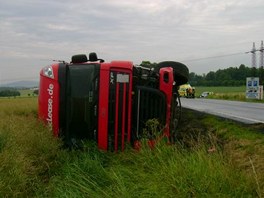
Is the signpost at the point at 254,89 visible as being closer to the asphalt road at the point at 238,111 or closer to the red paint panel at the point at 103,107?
the asphalt road at the point at 238,111

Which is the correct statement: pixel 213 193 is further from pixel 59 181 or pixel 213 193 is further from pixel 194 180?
pixel 59 181

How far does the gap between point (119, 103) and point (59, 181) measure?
1.99 meters

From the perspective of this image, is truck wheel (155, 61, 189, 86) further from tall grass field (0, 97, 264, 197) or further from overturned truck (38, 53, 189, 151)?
tall grass field (0, 97, 264, 197)

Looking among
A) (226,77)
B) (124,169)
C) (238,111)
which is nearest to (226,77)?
(226,77)

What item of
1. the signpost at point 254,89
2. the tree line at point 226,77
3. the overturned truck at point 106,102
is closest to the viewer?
the overturned truck at point 106,102

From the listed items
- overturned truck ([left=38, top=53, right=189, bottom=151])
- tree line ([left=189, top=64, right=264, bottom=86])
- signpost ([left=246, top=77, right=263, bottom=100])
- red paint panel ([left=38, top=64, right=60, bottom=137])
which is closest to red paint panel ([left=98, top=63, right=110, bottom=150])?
overturned truck ([left=38, top=53, right=189, bottom=151])

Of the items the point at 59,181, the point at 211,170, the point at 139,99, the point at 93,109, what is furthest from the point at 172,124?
the point at 211,170

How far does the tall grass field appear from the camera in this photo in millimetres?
4164

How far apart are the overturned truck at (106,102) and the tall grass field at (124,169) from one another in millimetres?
282

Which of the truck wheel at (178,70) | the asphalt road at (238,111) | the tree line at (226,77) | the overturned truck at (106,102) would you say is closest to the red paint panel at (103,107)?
the overturned truck at (106,102)

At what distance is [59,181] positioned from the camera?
214 inches

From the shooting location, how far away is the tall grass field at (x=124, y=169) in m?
4.16

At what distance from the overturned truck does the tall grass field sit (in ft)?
0.92

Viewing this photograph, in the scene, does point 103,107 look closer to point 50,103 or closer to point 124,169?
point 50,103
